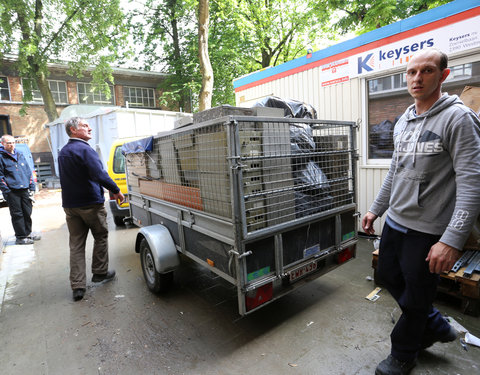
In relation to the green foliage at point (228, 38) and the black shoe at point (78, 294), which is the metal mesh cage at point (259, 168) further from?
the green foliage at point (228, 38)

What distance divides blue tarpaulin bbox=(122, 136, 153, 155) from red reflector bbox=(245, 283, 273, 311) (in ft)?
7.76

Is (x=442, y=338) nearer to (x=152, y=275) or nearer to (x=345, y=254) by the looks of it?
(x=345, y=254)

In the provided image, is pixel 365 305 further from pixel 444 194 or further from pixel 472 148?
pixel 472 148

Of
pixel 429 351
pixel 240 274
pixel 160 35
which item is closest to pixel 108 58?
pixel 160 35

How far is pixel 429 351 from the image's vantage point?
8.16 ft

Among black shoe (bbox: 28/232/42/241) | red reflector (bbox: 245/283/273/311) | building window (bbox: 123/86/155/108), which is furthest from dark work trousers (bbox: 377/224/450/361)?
building window (bbox: 123/86/155/108)

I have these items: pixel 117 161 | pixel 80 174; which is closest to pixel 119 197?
pixel 80 174

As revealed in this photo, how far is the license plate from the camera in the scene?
283 cm

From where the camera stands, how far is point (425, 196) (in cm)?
187

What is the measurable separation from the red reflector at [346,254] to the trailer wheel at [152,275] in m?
Result: 2.09

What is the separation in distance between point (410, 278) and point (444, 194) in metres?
0.61

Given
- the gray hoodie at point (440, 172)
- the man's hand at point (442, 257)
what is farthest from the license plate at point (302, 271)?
the man's hand at point (442, 257)

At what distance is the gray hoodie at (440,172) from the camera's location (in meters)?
1.66

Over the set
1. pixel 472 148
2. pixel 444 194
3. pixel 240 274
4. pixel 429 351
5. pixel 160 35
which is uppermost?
pixel 160 35
